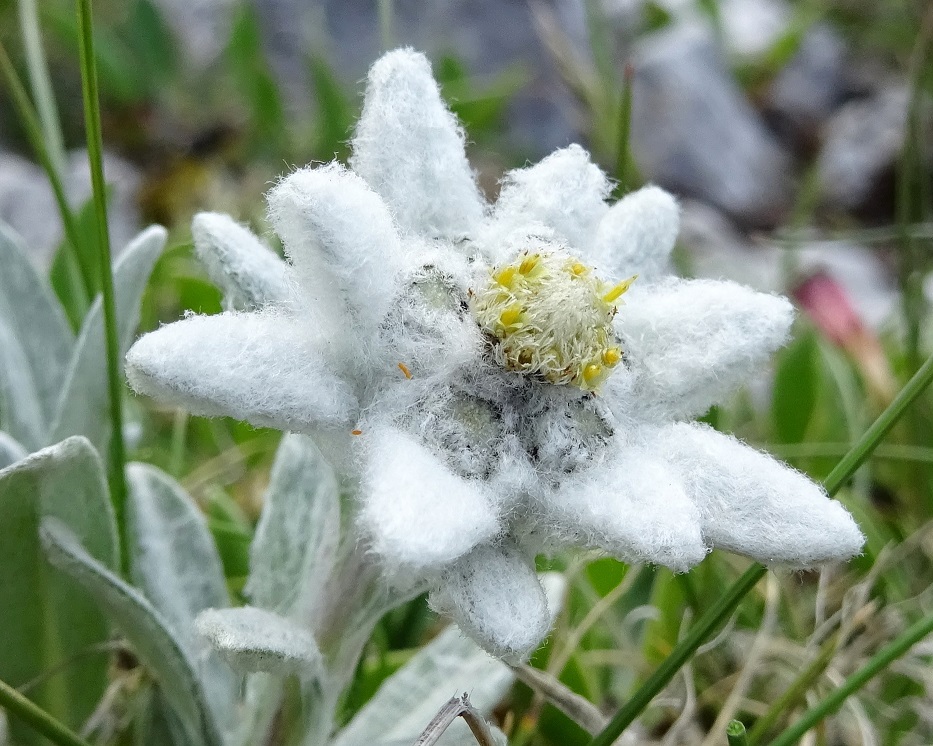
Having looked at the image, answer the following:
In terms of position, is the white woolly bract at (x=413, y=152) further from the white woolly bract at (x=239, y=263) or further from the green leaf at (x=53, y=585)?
the green leaf at (x=53, y=585)

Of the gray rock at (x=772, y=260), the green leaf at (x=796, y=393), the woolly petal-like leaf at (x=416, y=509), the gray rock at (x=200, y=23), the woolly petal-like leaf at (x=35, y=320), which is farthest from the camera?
the gray rock at (x=200, y=23)

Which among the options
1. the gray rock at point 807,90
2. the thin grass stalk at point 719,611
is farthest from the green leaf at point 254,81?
the gray rock at point 807,90

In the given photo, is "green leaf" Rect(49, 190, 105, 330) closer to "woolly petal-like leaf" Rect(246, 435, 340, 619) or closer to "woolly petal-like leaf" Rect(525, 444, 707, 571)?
"woolly petal-like leaf" Rect(246, 435, 340, 619)

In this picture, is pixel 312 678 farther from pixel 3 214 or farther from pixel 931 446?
pixel 3 214

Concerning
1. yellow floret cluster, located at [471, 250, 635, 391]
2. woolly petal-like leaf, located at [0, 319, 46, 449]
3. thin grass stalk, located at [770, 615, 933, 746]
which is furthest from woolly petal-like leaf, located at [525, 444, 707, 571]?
woolly petal-like leaf, located at [0, 319, 46, 449]

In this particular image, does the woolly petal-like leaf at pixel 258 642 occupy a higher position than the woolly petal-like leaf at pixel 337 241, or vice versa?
the woolly petal-like leaf at pixel 337 241

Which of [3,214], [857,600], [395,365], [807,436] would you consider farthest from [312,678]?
[3,214]
